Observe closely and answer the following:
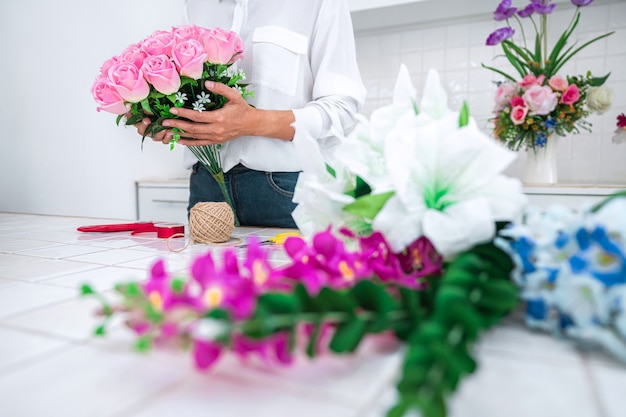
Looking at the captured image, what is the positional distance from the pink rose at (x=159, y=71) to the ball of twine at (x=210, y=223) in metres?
0.23

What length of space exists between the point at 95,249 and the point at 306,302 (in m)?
0.63

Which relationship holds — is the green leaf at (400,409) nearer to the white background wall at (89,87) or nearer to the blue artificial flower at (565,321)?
the blue artificial flower at (565,321)

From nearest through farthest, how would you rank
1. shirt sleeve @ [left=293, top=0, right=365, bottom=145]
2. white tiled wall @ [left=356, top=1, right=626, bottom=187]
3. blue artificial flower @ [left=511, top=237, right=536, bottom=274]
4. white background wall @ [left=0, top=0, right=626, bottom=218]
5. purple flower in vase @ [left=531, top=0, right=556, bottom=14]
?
blue artificial flower @ [left=511, top=237, right=536, bottom=274] → shirt sleeve @ [left=293, top=0, right=365, bottom=145] → purple flower in vase @ [left=531, top=0, right=556, bottom=14] → white tiled wall @ [left=356, top=1, right=626, bottom=187] → white background wall @ [left=0, top=0, right=626, bottom=218]

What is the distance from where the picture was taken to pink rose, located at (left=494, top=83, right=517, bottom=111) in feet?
5.51

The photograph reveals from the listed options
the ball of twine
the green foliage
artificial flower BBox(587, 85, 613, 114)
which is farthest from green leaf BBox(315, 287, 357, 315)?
artificial flower BBox(587, 85, 613, 114)

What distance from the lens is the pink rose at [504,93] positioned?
1.68 m

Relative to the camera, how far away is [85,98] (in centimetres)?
226

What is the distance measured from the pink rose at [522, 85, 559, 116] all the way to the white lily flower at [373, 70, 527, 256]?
140 centimetres

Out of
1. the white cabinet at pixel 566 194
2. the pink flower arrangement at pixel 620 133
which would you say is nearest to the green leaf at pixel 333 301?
the white cabinet at pixel 566 194

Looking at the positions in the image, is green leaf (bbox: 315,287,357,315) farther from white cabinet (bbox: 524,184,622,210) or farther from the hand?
white cabinet (bbox: 524,184,622,210)

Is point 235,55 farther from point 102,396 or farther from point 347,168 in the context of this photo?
point 102,396

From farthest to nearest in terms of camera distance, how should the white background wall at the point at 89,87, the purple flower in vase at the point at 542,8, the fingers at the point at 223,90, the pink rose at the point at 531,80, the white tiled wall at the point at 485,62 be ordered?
the white background wall at the point at 89,87, the white tiled wall at the point at 485,62, the pink rose at the point at 531,80, the purple flower in vase at the point at 542,8, the fingers at the point at 223,90

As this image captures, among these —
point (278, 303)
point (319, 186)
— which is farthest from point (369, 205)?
point (278, 303)

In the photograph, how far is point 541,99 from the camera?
1568mm
